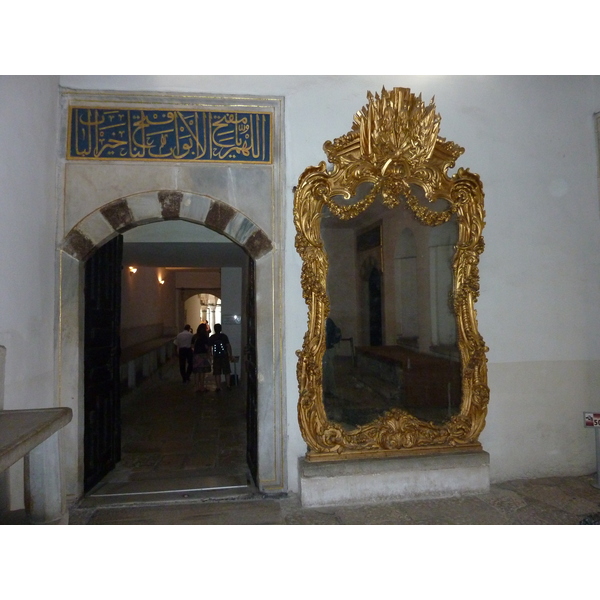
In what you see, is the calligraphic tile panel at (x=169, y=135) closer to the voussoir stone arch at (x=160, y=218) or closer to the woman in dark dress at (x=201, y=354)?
the voussoir stone arch at (x=160, y=218)

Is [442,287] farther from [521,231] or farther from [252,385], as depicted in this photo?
[252,385]

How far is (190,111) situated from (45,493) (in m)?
2.70

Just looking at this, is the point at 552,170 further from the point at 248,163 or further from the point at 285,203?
the point at 248,163

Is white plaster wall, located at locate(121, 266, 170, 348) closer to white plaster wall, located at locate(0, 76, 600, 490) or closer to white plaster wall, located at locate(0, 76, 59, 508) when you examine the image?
white plaster wall, located at locate(0, 76, 59, 508)

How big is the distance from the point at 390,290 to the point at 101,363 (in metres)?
2.36

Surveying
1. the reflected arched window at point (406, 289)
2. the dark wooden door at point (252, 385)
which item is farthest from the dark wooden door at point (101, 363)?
the reflected arched window at point (406, 289)

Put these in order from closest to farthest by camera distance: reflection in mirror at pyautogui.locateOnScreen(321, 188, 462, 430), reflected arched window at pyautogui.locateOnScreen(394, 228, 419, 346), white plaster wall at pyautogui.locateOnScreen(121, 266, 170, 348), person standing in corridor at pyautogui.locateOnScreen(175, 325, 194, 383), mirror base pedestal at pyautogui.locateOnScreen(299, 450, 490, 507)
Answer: mirror base pedestal at pyautogui.locateOnScreen(299, 450, 490, 507), reflection in mirror at pyautogui.locateOnScreen(321, 188, 462, 430), reflected arched window at pyautogui.locateOnScreen(394, 228, 419, 346), person standing in corridor at pyautogui.locateOnScreen(175, 325, 194, 383), white plaster wall at pyautogui.locateOnScreen(121, 266, 170, 348)

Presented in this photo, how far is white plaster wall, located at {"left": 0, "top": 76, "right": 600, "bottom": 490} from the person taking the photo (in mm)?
3492

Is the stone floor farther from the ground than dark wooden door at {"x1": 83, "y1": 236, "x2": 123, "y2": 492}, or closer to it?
closer to it

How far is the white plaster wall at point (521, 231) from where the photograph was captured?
3.49 metres

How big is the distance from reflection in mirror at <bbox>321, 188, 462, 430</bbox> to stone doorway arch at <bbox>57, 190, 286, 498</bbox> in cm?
42

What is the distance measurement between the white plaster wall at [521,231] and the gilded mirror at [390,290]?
0.21 m

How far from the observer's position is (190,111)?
3.41 m

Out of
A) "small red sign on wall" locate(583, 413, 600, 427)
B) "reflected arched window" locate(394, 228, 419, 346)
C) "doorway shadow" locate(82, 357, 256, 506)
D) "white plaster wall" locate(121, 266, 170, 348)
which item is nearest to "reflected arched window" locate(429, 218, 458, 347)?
"reflected arched window" locate(394, 228, 419, 346)
